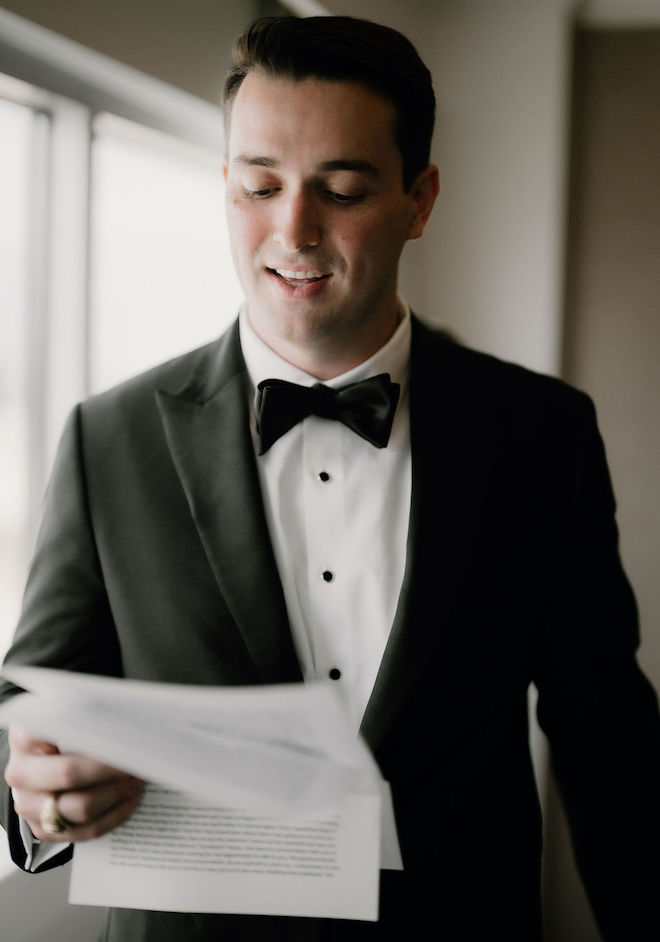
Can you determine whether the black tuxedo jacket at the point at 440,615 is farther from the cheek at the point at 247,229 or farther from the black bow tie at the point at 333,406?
the cheek at the point at 247,229

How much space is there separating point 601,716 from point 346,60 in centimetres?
106

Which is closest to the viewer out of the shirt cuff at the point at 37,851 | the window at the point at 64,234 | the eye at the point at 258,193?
the shirt cuff at the point at 37,851

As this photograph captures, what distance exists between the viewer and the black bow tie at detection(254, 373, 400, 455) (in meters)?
1.20

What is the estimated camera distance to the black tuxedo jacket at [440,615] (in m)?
1.11

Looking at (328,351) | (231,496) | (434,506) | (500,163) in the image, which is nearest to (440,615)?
(434,506)

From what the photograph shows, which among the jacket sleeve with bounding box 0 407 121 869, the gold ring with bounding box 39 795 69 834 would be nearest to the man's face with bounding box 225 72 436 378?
the jacket sleeve with bounding box 0 407 121 869

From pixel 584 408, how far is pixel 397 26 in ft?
5.66

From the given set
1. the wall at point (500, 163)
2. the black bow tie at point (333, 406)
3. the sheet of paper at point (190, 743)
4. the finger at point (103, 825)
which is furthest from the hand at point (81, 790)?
the wall at point (500, 163)

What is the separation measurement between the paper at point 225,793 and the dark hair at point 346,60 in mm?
875

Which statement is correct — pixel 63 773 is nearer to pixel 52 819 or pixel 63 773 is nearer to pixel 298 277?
pixel 52 819

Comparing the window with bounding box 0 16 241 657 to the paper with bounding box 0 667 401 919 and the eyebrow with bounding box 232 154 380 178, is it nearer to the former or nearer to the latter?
the eyebrow with bounding box 232 154 380 178

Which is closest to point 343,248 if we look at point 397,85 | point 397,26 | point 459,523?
point 397,85

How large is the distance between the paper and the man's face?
64 centimetres

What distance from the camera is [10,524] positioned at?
1.78 m
